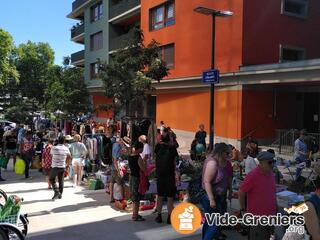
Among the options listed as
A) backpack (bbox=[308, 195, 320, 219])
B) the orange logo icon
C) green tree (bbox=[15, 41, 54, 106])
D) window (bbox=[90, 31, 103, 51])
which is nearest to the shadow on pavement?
the orange logo icon

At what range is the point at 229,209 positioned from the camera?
9188mm

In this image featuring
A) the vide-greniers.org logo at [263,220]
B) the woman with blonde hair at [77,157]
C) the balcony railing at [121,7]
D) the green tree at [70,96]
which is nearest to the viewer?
the vide-greniers.org logo at [263,220]

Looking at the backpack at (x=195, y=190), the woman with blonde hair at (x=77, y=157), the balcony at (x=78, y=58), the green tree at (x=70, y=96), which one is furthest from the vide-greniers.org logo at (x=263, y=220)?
the balcony at (x=78, y=58)

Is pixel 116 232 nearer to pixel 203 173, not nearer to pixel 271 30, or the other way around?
pixel 203 173

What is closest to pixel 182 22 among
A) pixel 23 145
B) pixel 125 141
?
pixel 23 145

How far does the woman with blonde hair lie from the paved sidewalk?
71 cm

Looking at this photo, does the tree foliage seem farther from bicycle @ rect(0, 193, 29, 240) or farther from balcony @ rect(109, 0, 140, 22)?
bicycle @ rect(0, 193, 29, 240)

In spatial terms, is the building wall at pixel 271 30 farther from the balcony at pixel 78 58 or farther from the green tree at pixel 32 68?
the green tree at pixel 32 68

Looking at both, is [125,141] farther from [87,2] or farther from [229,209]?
[87,2]

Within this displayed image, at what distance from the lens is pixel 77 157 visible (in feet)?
42.2

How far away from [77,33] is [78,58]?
280 centimetres

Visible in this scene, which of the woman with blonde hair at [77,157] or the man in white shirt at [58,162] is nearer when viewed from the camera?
the man in white shirt at [58,162]

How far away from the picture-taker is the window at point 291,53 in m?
21.7

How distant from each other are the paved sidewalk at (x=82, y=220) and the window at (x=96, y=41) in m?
28.5
